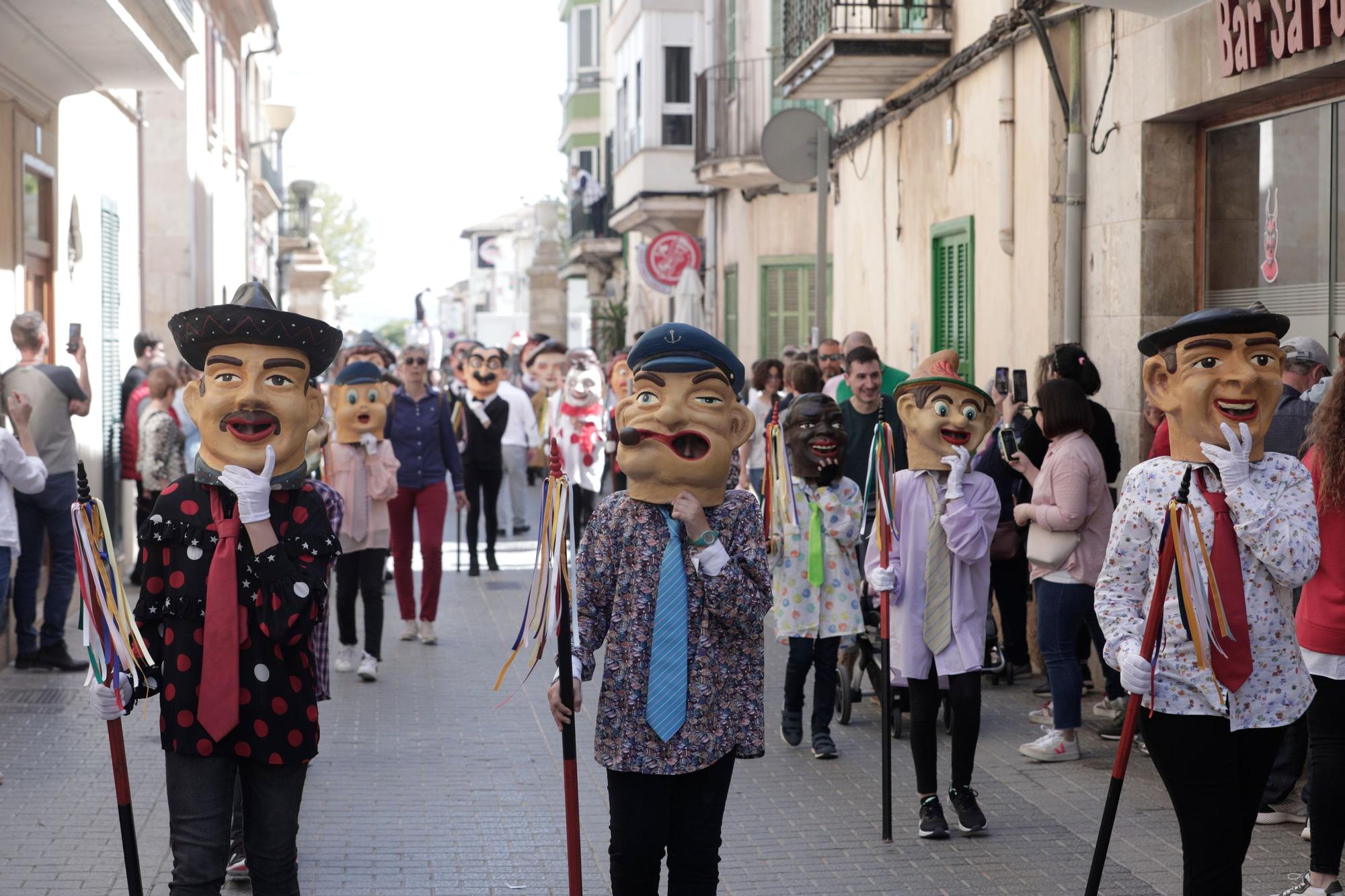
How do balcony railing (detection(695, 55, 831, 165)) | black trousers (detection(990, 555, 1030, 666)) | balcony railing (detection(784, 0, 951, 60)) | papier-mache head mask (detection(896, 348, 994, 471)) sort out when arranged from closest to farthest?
papier-mache head mask (detection(896, 348, 994, 471)), black trousers (detection(990, 555, 1030, 666)), balcony railing (detection(784, 0, 951, 60)), balcony railing (detection(695, 55, 831, 165))

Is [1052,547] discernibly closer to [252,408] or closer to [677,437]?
[677,437]

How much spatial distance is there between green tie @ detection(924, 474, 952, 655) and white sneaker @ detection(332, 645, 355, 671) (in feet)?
16.0

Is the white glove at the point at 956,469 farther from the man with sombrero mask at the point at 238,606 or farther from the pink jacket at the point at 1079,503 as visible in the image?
the man with sombrero mask at the point at 238,606

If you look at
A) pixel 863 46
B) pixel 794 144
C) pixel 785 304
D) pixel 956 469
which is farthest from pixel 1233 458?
pixel 785 304

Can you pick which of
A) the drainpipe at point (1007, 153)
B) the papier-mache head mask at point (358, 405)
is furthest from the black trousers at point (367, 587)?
the drainpipe at point (1007, 153)

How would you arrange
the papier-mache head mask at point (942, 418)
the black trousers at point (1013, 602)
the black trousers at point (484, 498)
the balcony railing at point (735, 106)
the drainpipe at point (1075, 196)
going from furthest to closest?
the balcony railing at point (735, 106), the black trousers at point (484, 498), the drainpipe at point (1075, 196), the black trousers at point (1013, 602), the papier-mache head mask at point (942, 418)

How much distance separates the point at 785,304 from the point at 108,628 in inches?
845

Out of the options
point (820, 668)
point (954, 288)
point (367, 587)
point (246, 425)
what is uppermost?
point (954, 288)

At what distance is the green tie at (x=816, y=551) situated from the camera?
831cm

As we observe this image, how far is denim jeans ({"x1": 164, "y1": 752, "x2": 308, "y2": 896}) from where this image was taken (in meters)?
4.66

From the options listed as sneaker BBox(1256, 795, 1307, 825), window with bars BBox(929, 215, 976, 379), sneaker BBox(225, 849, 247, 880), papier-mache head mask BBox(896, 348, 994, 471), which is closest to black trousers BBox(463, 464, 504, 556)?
window with bars BBox(929, 215, 976, 379)

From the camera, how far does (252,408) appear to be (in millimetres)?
4844

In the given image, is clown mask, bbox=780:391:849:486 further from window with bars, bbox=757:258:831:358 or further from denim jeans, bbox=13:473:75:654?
window with bars, bbox=757:258:831:358

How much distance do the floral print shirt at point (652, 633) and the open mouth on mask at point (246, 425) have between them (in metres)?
1.00
